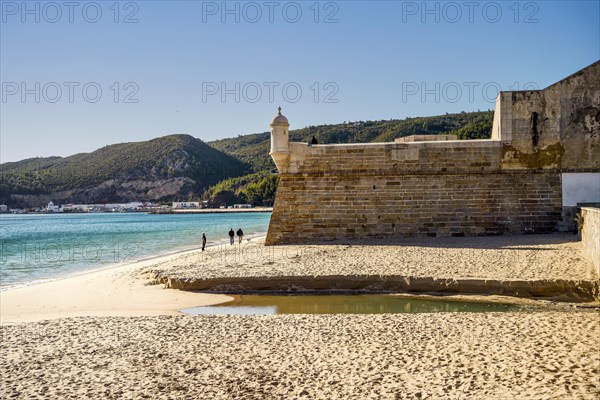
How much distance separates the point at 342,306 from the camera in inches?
358

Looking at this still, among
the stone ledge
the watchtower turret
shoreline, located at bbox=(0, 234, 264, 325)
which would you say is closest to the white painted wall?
the stone ledge

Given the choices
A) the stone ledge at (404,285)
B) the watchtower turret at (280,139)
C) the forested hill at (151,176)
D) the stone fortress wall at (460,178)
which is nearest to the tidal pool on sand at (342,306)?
the stone ledge at (404,285)

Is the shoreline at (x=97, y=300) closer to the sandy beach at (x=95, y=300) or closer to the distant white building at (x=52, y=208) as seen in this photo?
the sandy beach at (x=95, y=300)

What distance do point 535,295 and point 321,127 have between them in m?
87.1

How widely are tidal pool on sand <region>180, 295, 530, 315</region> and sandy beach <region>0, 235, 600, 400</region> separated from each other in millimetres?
623

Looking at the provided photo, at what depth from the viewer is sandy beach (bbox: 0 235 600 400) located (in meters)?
4.90

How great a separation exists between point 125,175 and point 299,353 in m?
95.1

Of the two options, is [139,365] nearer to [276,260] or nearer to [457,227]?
[276,260]

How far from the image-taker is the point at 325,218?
16.5m

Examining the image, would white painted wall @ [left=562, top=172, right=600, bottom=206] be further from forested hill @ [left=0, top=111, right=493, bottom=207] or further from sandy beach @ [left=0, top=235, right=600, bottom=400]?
forested hill @ [left=0, top=111, right=493, bottom=207]

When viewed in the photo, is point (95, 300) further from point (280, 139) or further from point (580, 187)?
point (580, 187)

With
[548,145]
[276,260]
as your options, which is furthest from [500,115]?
[276,260]

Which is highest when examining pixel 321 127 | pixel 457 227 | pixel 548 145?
pixel 321 127

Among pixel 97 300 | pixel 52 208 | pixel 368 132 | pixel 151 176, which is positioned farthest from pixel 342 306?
pixel 52 208
